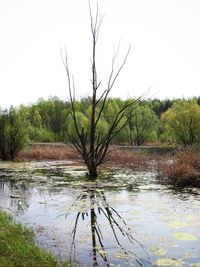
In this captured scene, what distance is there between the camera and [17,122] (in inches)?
1195

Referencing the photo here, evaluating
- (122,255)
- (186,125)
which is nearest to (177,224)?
(122,255)

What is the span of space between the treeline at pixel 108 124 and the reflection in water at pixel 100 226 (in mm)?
7368

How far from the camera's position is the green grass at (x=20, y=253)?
6504 millimetres

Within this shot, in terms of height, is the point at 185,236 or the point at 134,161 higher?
the point at 134,161

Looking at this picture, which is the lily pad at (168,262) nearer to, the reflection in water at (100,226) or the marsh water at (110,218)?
the marsh water at (110,218)

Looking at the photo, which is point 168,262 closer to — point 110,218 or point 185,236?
point 185,236

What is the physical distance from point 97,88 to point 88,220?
10.3m

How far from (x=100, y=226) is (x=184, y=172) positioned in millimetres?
7949

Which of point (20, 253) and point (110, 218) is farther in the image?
point (110, 218)

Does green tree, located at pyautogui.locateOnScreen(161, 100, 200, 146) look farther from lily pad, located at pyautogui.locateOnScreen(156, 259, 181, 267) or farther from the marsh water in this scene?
lily pad, located at pyautogui.locateOnScreen(156, 259, 181, 267)

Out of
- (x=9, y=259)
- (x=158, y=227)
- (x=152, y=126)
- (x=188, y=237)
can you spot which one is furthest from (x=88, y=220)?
(x=152, y=126)

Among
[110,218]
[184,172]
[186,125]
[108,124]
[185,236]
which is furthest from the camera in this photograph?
[108,124]

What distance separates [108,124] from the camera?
71.1 meters

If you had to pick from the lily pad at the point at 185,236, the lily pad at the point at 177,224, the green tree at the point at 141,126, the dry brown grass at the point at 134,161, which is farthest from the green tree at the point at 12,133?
the green tree at the point at 141,126
